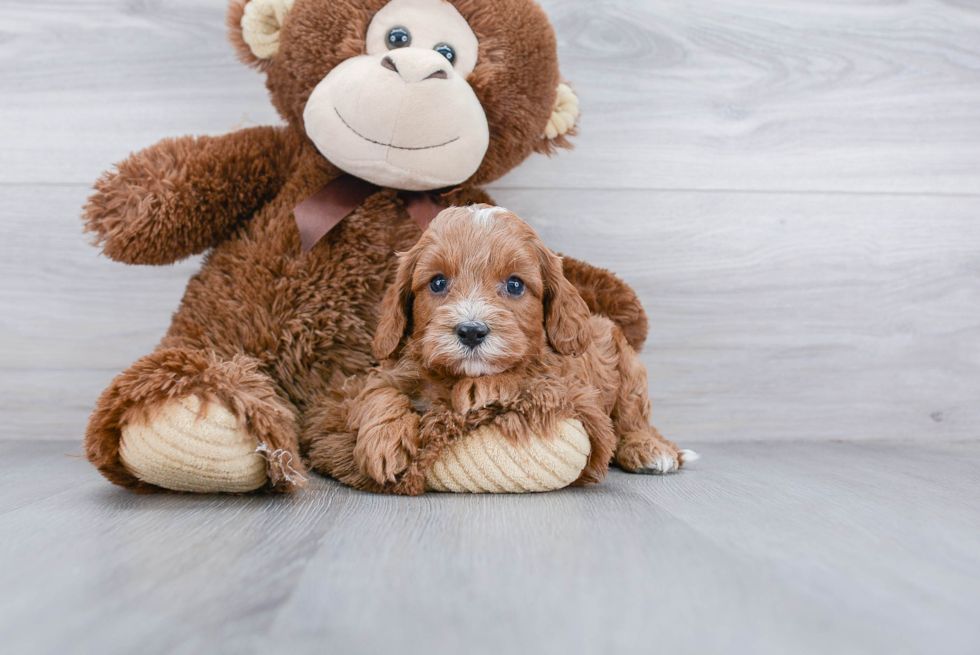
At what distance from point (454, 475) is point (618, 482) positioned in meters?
0.29

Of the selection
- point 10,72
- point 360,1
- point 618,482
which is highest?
point 360,1

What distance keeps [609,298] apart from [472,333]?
0.42 meters

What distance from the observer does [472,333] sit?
0.89 metres

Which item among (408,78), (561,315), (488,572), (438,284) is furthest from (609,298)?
(488,572)

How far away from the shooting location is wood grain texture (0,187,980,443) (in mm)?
1466

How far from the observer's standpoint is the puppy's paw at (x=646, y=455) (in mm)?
1147

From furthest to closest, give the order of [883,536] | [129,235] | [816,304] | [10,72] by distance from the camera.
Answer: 1. [816,304]
2. [10,72]
3. [129,235]
4. [883,536]

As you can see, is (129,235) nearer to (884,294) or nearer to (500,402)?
(500,402)

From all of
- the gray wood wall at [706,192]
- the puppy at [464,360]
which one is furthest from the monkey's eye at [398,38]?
the gray wood wall at [706,192]

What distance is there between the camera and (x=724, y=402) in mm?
1582

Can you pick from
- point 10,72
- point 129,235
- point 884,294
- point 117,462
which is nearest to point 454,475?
point 117,462

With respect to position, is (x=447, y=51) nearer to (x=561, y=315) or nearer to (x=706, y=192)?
(x=561, y=315)

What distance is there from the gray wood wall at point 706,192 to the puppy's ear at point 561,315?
0.53m

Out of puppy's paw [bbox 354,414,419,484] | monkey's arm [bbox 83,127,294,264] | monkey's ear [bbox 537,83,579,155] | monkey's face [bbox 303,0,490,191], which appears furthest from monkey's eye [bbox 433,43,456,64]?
puppy's paw [bbox 354,414,419,484]
